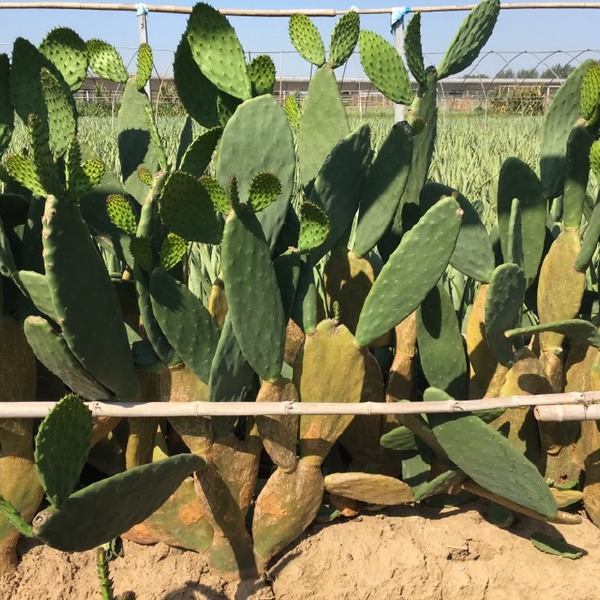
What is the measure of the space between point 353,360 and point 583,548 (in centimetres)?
56

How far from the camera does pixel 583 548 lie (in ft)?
4.27

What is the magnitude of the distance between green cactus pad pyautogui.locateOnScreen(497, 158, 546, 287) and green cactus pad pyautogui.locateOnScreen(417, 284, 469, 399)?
17 centimetres

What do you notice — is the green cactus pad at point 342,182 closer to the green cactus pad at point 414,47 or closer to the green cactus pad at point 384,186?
the green cactus pad at point 384,186

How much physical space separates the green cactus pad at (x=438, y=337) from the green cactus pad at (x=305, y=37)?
1.53 ft

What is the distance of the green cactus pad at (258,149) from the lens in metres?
1.13

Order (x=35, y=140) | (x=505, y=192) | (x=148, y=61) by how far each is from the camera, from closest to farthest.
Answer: (x=35, y=140), (x=148, y=61), (x=505, y=192)

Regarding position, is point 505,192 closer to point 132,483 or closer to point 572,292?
point 572,292

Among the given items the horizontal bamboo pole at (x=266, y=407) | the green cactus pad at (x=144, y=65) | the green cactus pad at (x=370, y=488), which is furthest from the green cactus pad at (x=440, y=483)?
the green cactus pad at (x=144, y=65)

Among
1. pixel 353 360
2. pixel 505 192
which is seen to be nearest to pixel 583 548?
pixel 353 360

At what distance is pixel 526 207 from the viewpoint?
141 centimetres

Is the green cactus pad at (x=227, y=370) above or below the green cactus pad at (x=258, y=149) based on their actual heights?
below

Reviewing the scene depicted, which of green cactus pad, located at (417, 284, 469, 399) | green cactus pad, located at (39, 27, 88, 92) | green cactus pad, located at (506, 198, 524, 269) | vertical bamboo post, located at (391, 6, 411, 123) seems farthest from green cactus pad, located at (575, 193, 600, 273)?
vertical bamboo post, located at (391, 6, 411, 123)

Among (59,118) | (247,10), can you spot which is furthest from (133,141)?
(247,10)

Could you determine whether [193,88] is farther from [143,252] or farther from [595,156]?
[595,156]
